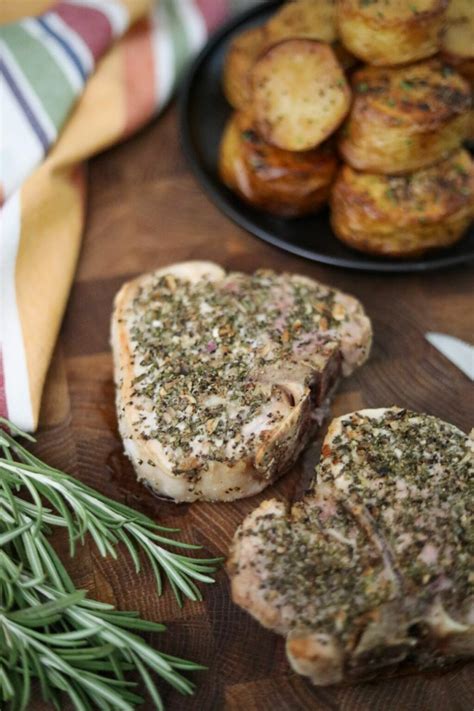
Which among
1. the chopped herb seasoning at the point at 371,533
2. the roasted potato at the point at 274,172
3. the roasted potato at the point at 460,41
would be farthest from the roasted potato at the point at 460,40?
the chopped herb seasoning at the point at 371,533

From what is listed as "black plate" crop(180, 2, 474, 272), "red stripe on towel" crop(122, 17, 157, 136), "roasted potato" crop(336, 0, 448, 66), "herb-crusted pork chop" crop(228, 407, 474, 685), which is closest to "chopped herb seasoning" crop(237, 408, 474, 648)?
"herb-crusted pork chop" crop(228, 407, 474, 685)

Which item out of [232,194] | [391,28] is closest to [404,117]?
[391,28]

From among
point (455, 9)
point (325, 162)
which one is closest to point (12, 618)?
point (325, 162)

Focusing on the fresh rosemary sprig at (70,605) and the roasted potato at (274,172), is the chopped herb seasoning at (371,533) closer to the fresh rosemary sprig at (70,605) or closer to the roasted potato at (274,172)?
the fresh rosemary sprig at (70,605)

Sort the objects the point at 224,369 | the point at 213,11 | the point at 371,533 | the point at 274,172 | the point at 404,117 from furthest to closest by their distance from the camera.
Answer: the point at 213,11, the point at 274,172, the point at 404,117, the point at 224,369, the point at 371,533

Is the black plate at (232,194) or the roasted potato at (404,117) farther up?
the roasted potato at (404,117)

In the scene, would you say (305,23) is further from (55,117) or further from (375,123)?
(55,117)
